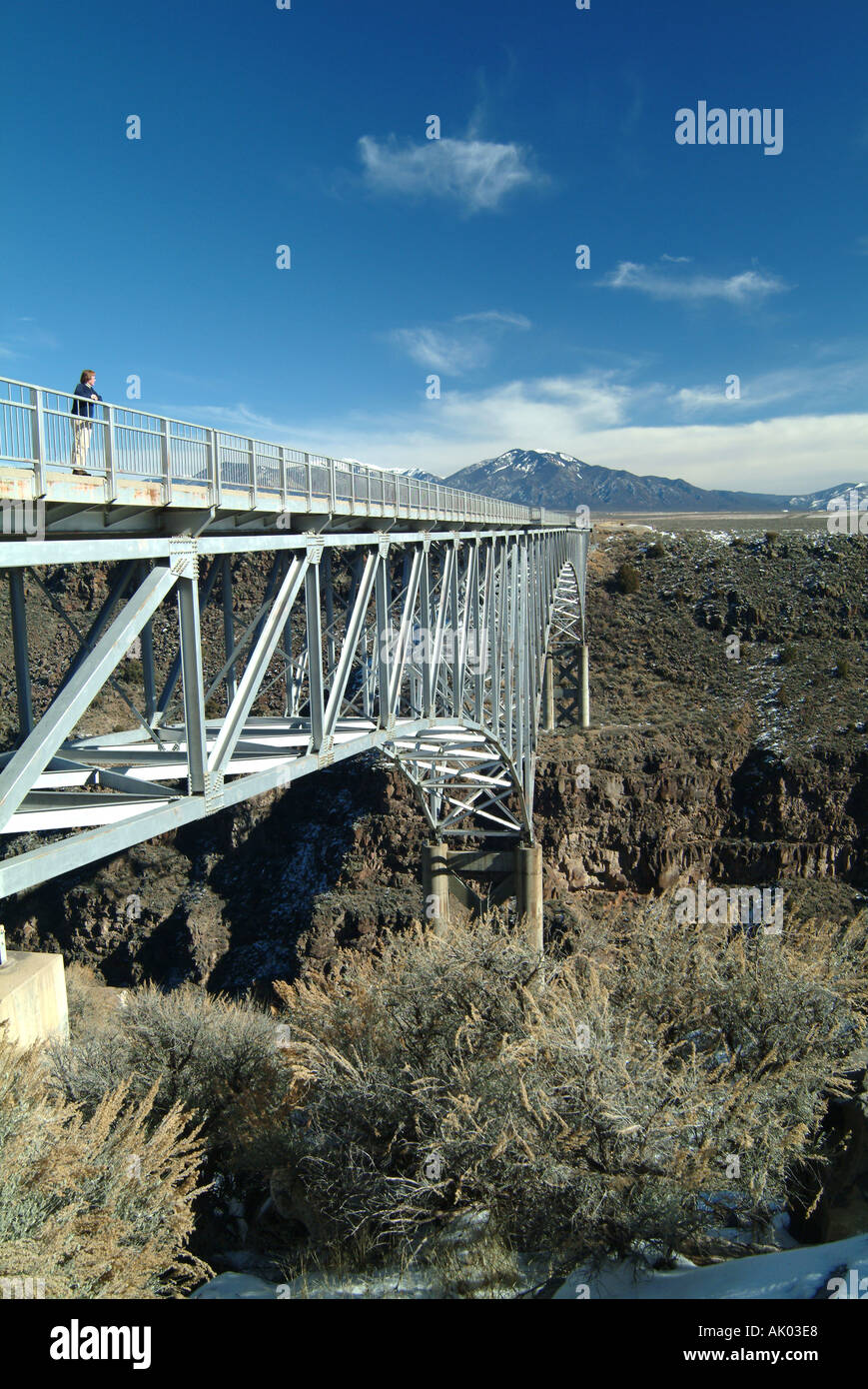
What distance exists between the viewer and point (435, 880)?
2105 cm

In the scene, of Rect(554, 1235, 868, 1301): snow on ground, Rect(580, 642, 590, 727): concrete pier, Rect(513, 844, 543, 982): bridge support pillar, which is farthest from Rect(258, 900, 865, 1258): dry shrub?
Rect(580, 642, 590, 727): concrete pier

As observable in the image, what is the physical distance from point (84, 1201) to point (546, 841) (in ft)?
79.3

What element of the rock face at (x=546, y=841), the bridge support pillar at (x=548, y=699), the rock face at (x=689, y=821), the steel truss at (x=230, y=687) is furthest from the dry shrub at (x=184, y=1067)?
the bridge support pillar at (x=548, y=699)

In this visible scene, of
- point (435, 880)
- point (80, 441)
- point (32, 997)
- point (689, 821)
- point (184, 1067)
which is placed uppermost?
point (80, 441)

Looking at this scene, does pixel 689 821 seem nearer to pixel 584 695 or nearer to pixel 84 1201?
pixel 584 695

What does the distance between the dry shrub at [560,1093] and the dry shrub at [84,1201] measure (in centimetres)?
136

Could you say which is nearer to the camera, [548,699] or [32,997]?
[32,997]

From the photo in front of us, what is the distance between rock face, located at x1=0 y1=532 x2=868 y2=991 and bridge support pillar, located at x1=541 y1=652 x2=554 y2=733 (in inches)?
40.4

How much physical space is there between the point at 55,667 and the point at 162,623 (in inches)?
219

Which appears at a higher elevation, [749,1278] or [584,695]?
[584,695]

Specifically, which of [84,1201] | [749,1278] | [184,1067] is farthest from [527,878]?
[84,1201]

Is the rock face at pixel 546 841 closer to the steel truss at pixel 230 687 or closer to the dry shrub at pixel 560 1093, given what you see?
the steel truss at pixel 230 687

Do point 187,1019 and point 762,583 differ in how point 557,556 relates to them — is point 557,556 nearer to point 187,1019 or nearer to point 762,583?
point 762,583

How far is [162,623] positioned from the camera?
Result: 39.2 meters
